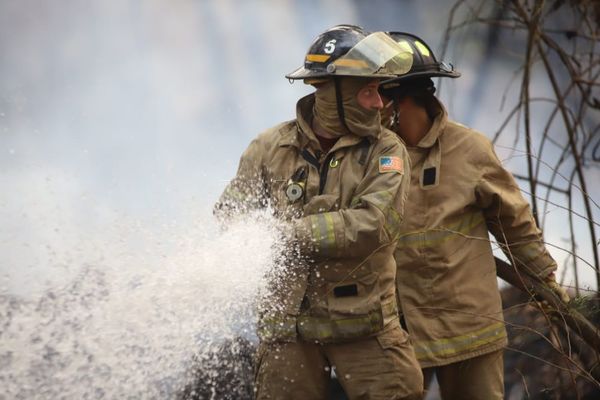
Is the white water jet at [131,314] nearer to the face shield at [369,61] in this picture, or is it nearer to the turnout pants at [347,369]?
the turnout pants at [347,369]

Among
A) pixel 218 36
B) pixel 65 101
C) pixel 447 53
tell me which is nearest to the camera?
pixel 65 101

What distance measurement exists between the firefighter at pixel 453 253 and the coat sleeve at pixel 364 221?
2.64 ft

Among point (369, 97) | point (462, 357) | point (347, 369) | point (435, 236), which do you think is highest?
point (369, 97)

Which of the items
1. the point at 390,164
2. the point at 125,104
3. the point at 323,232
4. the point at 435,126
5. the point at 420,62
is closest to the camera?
the point at 323,232

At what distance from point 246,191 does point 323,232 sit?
44 centimetres

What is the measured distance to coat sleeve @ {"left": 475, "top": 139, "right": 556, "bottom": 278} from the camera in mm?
4602

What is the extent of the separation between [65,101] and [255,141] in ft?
4.95

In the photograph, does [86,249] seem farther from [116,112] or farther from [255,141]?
[116,112]

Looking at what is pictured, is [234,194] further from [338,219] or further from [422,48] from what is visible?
[422,48]

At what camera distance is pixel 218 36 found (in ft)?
18.8

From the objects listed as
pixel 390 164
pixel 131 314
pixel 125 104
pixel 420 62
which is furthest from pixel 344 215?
pixel 125 104

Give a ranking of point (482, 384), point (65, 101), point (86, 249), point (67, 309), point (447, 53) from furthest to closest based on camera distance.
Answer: point (447, 53) → point (65, 101) → point (482, 384) → point (86, 249) → point (67, 309)

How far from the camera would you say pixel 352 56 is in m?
3.80

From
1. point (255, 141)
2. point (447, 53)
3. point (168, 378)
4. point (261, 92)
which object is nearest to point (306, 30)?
point (261, 92)
